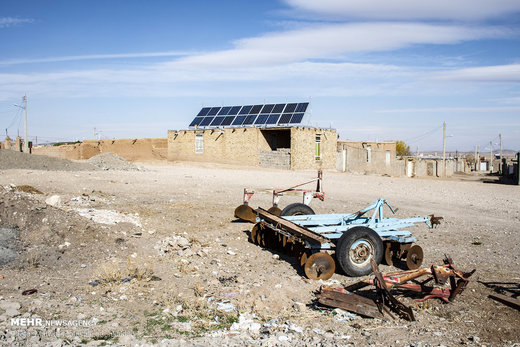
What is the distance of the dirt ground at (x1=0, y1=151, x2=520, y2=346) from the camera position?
4.87m

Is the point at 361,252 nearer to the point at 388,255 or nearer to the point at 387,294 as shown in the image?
the point at 388,255

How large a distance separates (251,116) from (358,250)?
2781cm

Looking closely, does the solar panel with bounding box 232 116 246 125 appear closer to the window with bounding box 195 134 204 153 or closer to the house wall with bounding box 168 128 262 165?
the house wall with bounding box 168 128 262 165

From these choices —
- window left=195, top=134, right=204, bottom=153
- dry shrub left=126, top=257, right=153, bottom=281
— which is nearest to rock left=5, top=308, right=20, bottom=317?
dry shrub left=126, top=257, right=153, bottom=281

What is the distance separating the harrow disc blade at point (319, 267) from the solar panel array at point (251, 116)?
82.6 feet

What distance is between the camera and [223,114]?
3609 cm

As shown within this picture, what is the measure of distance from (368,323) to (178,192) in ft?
36.3

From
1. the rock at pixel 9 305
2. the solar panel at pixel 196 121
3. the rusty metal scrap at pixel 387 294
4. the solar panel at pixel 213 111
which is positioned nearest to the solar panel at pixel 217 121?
the solar panel at pixel 213 111

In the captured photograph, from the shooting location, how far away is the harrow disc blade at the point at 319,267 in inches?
267

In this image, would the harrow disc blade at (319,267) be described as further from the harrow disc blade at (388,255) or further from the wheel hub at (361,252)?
the harrow disc blade at (388,255)

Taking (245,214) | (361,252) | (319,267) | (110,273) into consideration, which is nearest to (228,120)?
(245,214)

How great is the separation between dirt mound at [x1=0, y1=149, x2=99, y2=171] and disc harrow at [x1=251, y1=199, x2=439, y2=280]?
1640 cm

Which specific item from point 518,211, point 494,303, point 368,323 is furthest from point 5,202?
point 518,211

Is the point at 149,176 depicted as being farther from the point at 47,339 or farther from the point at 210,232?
the point at 47,339
